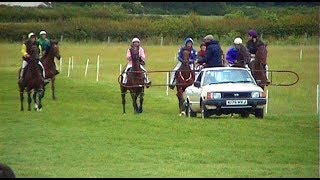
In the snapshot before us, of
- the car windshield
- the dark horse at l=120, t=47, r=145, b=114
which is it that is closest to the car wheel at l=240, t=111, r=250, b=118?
the car windshield

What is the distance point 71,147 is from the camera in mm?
20594

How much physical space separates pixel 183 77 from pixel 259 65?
2.17 metres

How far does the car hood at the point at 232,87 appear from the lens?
1067 inches

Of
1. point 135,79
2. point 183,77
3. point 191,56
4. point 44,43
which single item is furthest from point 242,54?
point 44,43

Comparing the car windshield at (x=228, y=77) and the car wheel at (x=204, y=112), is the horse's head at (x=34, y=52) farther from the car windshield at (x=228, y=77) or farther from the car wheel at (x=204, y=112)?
the car wheel at (x=204, y=112)

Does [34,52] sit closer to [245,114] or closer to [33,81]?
[33,81]

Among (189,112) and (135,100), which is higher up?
(135,100)

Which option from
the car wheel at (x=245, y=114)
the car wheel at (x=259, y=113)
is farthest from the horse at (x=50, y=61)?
the car wheel at (x=259, y=113)

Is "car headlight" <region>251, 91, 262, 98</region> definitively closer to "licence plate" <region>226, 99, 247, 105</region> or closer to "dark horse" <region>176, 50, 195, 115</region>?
"licence plate" <region>226, 99, 247, 105</region>

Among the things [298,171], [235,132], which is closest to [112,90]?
[235,132]

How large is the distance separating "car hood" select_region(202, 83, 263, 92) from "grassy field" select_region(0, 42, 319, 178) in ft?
2.50

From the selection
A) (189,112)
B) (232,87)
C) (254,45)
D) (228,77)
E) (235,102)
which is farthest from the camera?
(254,45)

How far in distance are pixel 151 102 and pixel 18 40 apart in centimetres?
1727

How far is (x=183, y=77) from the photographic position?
30188mm
